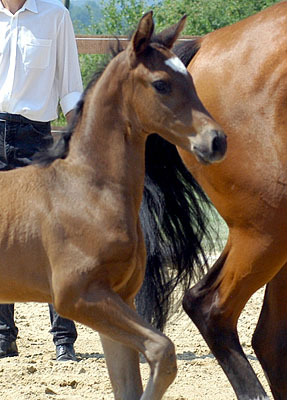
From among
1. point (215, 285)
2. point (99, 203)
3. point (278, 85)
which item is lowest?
point (215, 285)

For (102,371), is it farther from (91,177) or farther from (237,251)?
(91,177)

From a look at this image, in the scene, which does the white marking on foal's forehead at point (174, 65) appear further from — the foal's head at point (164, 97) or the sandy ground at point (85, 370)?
the sandy ground at point (85, 370)

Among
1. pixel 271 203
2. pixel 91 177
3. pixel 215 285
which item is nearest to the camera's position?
pixel 91 177

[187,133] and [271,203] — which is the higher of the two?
[187,133]

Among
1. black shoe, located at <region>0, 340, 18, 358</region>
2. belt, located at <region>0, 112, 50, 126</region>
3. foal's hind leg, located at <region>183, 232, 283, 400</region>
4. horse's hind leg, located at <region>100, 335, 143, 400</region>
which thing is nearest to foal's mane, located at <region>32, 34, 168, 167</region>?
horse's hind leg, located at <region>100, 335, 143, 400</region>

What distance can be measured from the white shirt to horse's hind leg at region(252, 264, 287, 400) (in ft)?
4.48

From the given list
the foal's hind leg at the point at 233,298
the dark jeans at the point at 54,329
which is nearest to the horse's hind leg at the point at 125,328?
the foal's hind leg at the point at 233,298

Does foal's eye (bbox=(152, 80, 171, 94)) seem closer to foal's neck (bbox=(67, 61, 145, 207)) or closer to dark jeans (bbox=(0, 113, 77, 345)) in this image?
foal's neck (bbox=(67, 61, 145, 207))

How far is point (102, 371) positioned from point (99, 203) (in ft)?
5.80

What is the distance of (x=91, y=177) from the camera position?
132 inches

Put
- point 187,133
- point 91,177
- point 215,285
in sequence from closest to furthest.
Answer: point 187,133, point 91,177, point 215,285

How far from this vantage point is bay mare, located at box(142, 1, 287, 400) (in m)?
3.95

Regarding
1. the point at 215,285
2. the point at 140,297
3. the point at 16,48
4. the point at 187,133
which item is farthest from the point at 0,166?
the point at 187,133

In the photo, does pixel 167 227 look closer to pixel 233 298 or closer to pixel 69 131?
pixel 233 298
